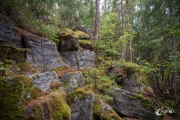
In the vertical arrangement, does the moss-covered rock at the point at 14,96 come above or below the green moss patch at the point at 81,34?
below

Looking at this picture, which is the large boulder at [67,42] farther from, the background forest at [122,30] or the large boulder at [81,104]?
the large boulder at [81,104]

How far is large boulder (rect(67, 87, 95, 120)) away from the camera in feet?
18.9

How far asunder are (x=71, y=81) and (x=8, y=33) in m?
3.84

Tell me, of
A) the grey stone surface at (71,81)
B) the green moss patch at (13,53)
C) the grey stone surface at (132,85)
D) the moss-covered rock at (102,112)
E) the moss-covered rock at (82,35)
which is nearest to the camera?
Answer: the green moss patch at (13,53)

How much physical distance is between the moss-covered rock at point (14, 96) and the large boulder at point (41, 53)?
3.40m

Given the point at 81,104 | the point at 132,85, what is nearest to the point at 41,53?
the point at 81,104

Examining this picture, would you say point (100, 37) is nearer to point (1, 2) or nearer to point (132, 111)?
point (132, 111)

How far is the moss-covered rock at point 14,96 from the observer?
366cm

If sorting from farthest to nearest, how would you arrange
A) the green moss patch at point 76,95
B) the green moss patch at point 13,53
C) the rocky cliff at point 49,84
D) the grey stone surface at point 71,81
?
the grey stone surface at point 71,81 → the green moss patch at point 13,53 → the green moss patch at point 76,95 → the rocky cliff at point 49,84

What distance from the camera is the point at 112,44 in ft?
43.6

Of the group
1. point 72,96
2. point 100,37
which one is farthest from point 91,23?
point 72,96

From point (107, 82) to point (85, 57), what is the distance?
8.52 feet

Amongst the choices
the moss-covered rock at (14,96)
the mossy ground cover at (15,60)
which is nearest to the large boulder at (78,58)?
the mossy ground cover at (15,60)

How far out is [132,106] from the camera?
9.20 m
